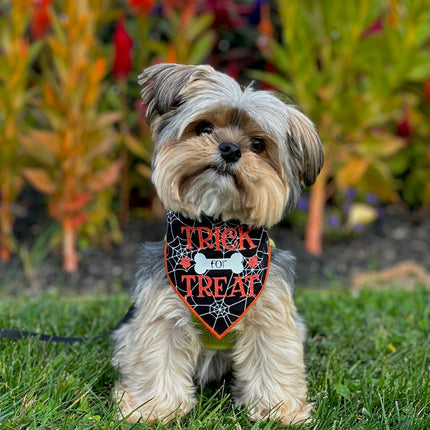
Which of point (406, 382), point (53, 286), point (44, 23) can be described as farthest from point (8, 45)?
point (406, 382)

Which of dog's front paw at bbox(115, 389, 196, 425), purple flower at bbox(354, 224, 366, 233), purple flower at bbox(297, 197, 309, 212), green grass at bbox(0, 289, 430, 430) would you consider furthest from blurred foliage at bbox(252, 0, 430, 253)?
dog's front paw at bbox(115, 389, 196, 425)

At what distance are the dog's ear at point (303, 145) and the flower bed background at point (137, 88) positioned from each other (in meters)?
2.61

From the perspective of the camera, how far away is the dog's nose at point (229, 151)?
8.02 ft

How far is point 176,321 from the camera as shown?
2709mm

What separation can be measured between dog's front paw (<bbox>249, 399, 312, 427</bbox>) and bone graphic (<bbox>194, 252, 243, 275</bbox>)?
25.2 inches

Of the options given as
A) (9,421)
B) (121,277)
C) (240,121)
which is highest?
(240,121)

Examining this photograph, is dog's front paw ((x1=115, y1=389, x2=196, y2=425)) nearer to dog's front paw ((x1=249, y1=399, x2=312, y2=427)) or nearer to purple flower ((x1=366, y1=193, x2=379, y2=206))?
dog's front paw ((x1=249, y1=399, x2=312, y2=427))

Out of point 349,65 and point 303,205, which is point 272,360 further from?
point 303,205

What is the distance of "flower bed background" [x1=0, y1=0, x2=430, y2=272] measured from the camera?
16.1 feet

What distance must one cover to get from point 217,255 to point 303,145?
606mm

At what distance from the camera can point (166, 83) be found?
2.56m

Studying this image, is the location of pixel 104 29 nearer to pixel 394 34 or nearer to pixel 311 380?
pixel 394 34

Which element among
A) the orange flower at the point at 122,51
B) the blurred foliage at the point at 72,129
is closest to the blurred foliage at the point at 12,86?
the blurred foliage at the point at 72,129

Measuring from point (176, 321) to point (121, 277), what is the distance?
2812 millimetres
